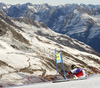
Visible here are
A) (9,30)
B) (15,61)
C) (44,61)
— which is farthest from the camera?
(9,30)

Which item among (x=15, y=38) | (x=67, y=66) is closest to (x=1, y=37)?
(x=15, y=38)

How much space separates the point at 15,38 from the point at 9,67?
143ft

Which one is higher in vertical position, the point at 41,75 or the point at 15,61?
the point at 15,61

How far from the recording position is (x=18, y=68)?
2596 inches

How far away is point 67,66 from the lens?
273ft

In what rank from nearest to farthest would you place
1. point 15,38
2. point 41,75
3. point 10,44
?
point 41,75, point 10,44, point 15,38

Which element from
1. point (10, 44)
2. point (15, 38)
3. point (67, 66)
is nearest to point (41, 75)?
point (67, 66)

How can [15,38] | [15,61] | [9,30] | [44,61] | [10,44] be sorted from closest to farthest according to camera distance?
[15,61], [44,61], [10,44], [15,38], [9,30]

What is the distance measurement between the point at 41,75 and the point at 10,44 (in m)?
39.4

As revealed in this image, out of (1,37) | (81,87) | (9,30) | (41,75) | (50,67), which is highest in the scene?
(9,30)

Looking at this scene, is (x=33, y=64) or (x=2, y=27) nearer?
(x=33, y=64)

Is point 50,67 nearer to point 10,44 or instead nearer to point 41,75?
point 41,75

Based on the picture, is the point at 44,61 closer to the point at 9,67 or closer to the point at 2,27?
the point at 9,67

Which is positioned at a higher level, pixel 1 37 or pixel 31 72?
pixel 1 37
